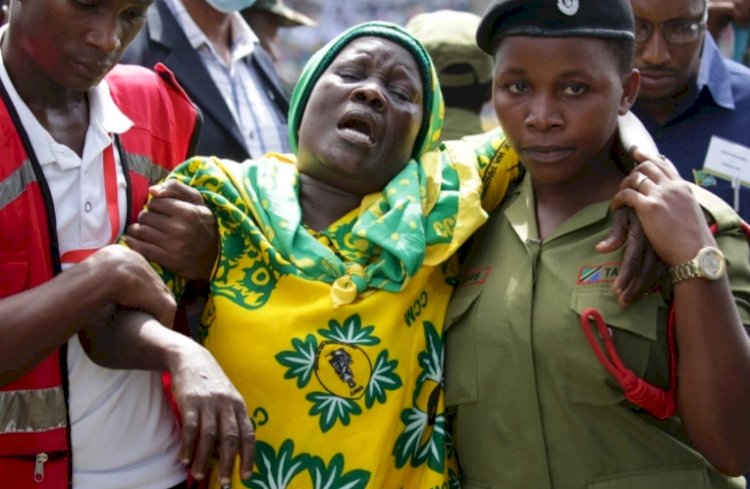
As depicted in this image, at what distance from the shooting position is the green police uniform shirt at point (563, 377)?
8.13ft

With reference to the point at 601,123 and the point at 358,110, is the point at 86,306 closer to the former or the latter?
the point at 358,110

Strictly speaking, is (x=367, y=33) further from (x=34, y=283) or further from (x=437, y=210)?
(x=34, y=283)

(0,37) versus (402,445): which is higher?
(0,37)

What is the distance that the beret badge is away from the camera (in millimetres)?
2535

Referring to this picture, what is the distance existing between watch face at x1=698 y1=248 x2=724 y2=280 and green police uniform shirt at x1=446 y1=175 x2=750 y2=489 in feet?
0.46

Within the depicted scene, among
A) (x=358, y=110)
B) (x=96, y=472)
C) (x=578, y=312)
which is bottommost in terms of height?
(x=96, y=472)

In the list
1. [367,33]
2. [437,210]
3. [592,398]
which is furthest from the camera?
[367,33]

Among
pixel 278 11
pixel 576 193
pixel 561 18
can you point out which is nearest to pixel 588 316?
pixel 576 193

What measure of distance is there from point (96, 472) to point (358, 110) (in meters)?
1.02

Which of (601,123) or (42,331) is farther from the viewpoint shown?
(601,123)

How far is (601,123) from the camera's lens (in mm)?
2605

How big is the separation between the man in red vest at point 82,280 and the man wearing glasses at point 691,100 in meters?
1.65

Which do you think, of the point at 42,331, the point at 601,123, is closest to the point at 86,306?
the point at 42,331

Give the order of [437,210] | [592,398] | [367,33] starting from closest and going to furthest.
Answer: [592,398]
[437,210]
[367,33]
